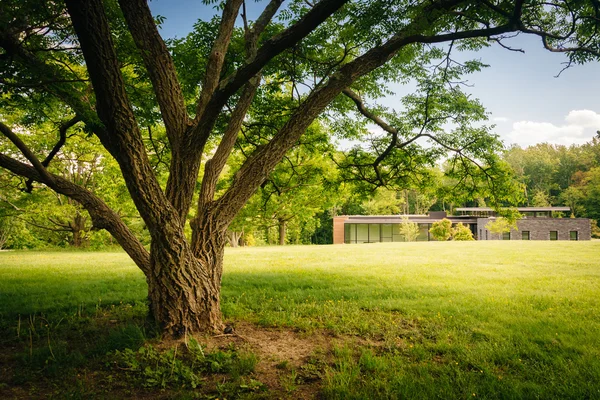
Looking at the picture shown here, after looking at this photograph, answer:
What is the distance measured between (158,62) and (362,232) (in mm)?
37494

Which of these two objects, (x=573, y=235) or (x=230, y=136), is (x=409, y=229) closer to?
(x=573, y=235)

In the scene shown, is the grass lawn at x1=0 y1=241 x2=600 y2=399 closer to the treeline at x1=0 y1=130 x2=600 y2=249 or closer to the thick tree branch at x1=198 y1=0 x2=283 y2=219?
the thick tree branch at x1=198 y1=0 x2=283 y2=219

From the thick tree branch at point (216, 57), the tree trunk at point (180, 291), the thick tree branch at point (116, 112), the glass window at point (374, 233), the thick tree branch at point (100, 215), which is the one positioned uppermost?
the thick tree branch at point (216, 57)

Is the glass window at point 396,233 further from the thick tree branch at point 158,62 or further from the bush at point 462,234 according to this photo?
the thick tree branch at point 158,62

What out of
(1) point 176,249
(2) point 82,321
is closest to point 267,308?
(1) point 176,249

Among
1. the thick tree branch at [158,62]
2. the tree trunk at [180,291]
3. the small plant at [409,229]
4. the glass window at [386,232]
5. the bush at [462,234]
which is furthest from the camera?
the glass window at [386,232]

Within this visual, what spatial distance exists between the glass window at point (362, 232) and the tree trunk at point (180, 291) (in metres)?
36.5

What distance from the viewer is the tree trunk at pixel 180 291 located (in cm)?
420

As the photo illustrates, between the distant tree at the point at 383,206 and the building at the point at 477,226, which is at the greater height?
the distant tree at the point at 383,206

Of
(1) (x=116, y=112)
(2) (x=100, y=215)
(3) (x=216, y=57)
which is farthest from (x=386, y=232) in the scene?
(1) (x=116, y=112)

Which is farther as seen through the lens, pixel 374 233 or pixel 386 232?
pixel 386 232

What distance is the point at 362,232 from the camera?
132 ft

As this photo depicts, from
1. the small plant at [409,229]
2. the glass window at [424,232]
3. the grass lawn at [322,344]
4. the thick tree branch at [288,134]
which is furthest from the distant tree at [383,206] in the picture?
the thick tree branch at [288,134]

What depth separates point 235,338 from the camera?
4.43 meters
